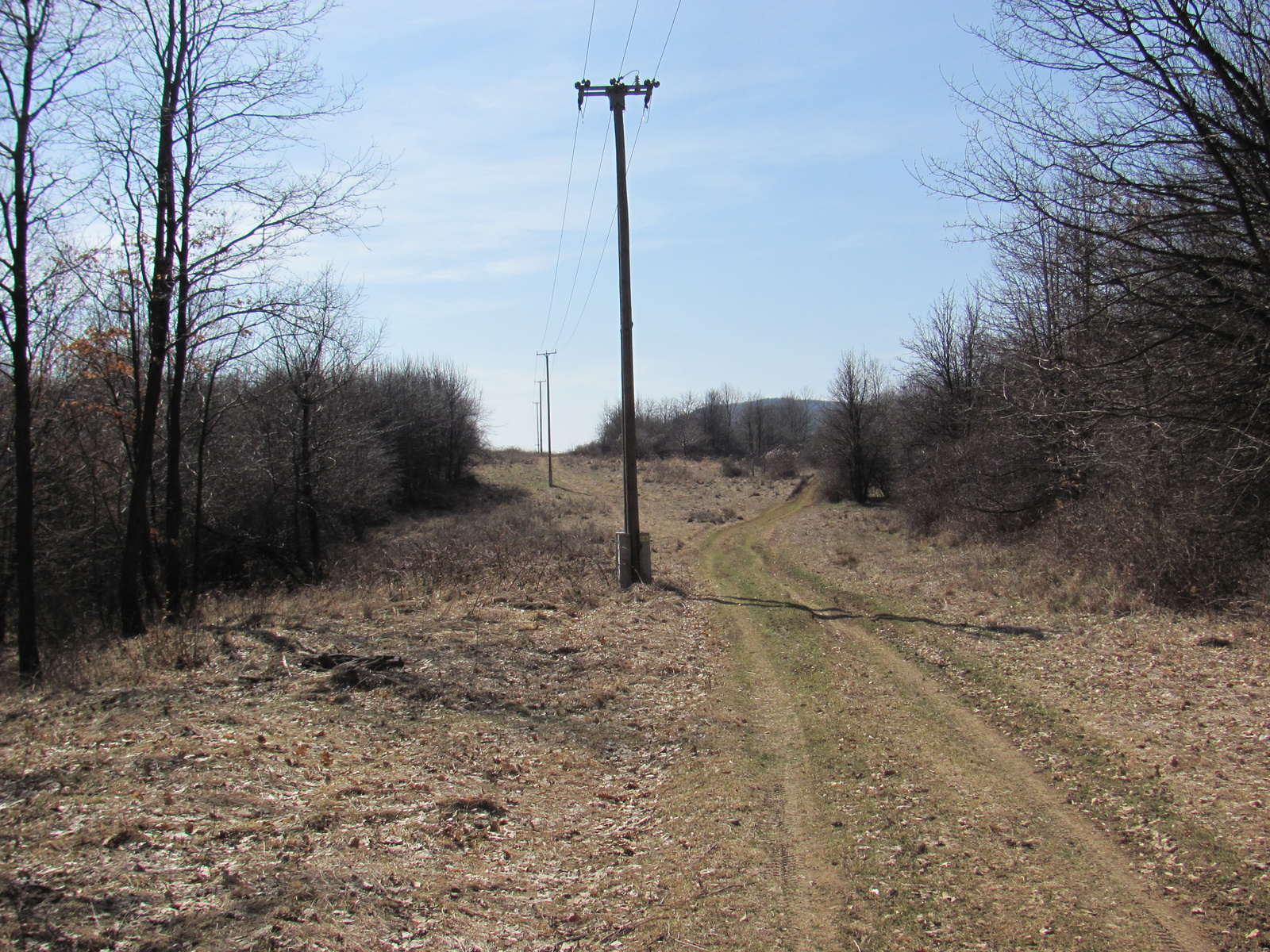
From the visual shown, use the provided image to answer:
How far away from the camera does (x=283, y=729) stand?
6.98 m

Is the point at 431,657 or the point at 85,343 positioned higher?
the point at 85,343

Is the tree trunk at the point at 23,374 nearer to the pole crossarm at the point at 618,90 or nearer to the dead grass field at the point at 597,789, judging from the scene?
the dead grass field at the point at 597,789

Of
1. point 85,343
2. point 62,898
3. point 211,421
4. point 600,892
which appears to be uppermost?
point 85,343

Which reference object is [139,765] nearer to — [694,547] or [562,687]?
[562,687]

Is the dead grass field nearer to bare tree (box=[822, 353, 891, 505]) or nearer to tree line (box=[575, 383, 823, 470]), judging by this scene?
bare tree (box=[822, 353, 891, 505])

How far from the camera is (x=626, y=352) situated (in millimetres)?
16938

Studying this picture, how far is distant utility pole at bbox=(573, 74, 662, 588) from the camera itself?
55.3 ft

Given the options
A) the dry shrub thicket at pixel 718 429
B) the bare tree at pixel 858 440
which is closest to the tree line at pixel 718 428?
the dry shrub thicket at pixel 718 429

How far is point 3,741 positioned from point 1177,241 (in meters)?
14.3

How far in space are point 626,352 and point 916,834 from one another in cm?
1309

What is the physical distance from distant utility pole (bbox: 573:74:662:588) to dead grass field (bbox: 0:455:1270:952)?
4921 millimetres

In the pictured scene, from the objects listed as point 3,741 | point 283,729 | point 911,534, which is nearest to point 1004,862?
point 283,729

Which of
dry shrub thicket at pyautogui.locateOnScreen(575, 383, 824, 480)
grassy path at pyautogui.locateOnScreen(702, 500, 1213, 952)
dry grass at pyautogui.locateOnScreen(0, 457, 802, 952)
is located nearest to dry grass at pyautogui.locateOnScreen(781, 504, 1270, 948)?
grassy path at pyautogui.locateOnScreen(702, 500, 1213, 952)

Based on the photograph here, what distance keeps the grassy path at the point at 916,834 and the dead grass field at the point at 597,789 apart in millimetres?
29
